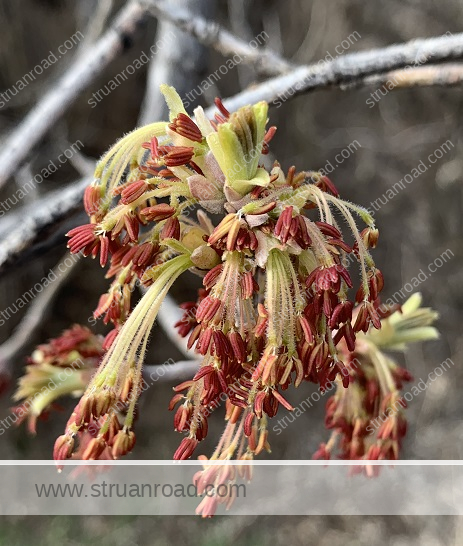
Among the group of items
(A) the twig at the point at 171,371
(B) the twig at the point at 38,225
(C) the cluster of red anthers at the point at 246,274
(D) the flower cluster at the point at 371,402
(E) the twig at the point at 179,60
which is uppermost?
(E) the twig at the point at 179,60

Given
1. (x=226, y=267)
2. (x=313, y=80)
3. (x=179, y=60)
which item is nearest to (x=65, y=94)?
(x=179, y=60)

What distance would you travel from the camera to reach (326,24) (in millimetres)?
3041

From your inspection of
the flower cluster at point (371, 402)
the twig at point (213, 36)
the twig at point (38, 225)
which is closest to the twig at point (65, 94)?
the twig at point (213, 36)

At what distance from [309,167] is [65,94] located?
211 cm

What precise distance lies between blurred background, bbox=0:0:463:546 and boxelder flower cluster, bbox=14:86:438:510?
2087 millimetres

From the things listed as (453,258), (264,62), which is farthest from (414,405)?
(264,62)

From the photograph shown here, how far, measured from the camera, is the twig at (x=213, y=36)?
1407 millimetres

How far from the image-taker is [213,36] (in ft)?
4.73

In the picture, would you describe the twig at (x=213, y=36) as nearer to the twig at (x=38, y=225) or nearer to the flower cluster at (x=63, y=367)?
the twig at (x=38, y=225)

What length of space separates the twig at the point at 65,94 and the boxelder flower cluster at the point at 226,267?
554mm

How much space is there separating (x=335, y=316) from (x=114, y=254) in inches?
14.5

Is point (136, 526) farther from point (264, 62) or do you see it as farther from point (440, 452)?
point (264, 62)

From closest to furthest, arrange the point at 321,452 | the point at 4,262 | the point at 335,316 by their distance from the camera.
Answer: the point at 335,316 < the point at 4,262 < the point at 321,452

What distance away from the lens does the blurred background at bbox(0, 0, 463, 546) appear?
2.99m
